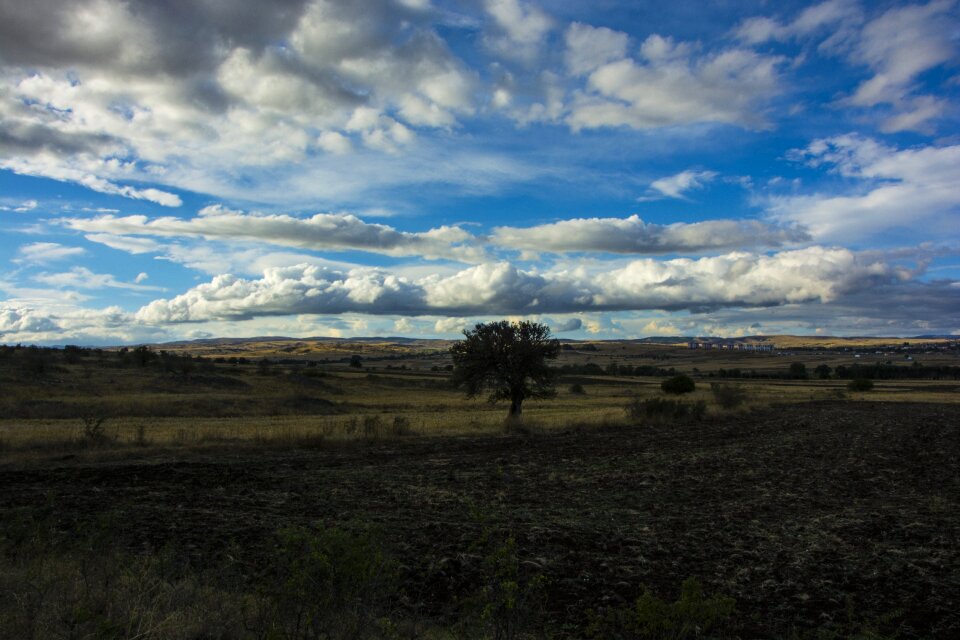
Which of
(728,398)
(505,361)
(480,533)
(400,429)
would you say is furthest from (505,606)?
(728,398)

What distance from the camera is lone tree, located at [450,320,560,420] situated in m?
35.0

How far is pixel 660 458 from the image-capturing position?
72.0 ft

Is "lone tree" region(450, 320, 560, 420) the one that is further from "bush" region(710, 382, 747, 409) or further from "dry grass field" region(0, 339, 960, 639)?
"bush" region(710, 382, 747, 409)

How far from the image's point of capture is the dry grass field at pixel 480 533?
611 centimetres

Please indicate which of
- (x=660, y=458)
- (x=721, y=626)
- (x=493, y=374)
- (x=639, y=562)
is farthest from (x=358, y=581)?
(x=493, y=374)

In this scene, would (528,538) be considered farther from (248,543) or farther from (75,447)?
(75,447)

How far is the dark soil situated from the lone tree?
9.67 meters

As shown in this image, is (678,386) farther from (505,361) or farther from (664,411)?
(505,361)

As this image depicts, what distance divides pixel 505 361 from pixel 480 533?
78.6 feet

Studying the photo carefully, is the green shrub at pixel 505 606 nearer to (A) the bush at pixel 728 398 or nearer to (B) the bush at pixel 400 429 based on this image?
(B) the bush at pixel 400 429

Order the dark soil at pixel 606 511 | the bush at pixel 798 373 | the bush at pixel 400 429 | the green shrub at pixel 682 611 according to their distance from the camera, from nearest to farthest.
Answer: the green shrub at pixel 682 611
the dark soil at pixel 606 511
the bush at pixel 400 429
the bush at pixel 798 373

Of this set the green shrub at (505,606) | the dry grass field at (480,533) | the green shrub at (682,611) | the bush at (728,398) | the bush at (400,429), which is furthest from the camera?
the bush at (728,398)

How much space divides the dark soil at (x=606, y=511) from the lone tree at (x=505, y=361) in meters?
9.67

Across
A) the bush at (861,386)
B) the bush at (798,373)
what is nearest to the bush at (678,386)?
the bush at (861,386)
